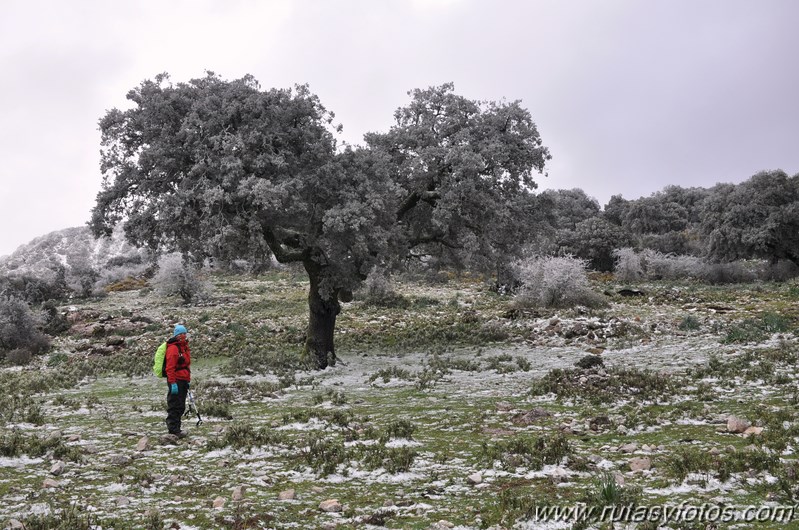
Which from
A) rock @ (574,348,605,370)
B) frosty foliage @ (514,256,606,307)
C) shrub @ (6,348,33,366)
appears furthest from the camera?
frosty foliage @ (514,256,606,307)

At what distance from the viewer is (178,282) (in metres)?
35.6

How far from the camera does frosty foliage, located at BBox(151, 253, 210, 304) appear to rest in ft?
117

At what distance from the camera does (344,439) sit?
27.3ft

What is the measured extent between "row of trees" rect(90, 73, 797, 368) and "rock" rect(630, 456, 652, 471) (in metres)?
9.87

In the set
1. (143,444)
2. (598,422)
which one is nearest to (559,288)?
(598,422)

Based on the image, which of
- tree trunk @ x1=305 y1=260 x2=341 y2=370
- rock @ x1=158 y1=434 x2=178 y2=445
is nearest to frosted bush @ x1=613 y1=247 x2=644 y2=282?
tree trunk @ x1=305 y1=260 x2=341 y2=370

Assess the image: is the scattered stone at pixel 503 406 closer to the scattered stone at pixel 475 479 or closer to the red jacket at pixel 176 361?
the scattered stone at pixel 475 479

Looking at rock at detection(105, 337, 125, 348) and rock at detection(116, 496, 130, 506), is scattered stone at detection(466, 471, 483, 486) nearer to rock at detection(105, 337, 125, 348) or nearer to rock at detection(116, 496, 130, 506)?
rock at detection(116, 496, 130, 506)

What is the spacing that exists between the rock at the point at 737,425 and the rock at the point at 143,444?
8.53 m

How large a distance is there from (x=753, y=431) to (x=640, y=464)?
86.7 inches

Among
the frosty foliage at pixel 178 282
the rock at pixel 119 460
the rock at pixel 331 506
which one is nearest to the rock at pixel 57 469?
the rock at pixel 119 460

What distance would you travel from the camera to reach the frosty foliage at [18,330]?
71.1ft

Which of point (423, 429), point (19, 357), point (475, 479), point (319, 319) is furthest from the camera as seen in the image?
point (19, 357)

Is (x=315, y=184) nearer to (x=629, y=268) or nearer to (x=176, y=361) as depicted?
(x=176, y=361)
